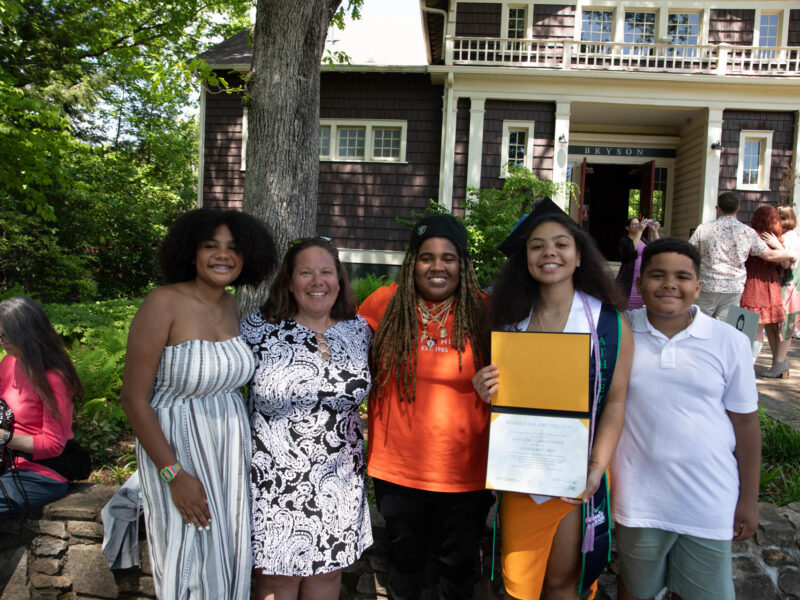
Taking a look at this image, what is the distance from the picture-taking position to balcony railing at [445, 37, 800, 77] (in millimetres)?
11906

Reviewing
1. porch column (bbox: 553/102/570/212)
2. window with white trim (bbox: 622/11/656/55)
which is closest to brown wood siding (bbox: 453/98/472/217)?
porch column (bbox: 553/102/570/212)

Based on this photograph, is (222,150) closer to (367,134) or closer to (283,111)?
(367,134)

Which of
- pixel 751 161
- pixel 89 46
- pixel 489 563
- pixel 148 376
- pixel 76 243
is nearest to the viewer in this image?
pixel 148 376

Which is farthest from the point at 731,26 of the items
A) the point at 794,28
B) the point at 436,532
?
the point at 436,532

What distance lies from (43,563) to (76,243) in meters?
13.3

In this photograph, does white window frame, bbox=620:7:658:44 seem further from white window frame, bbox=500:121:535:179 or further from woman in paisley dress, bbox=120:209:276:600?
woman in paisley dress, bbox=120:209:276:600

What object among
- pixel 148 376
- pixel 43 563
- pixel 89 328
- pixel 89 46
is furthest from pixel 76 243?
pixel 148 376

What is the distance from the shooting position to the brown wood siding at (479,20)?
12.6 meters

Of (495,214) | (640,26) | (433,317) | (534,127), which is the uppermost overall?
(640,26)

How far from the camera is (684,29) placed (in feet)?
42.5

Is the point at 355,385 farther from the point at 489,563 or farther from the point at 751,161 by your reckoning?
the point at 751,161

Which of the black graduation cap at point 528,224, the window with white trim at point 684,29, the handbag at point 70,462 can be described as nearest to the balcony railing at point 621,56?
the window with white trim at point 684,29

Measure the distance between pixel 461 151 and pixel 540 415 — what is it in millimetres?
11446

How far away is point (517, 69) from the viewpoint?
39.0 ft
